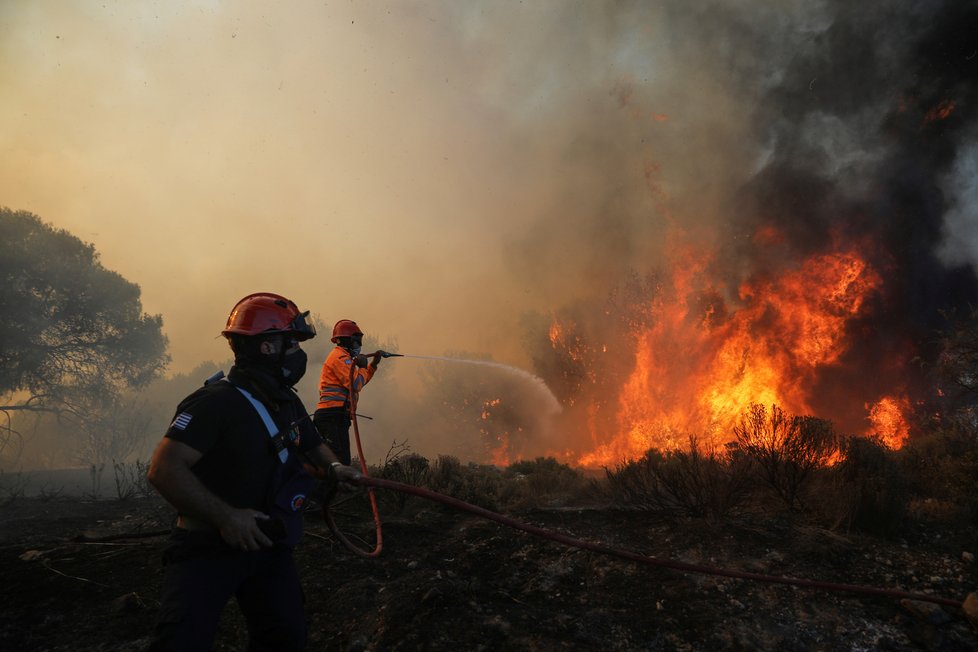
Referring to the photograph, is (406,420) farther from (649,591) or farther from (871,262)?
(649,591)

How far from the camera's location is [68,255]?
19.9 m

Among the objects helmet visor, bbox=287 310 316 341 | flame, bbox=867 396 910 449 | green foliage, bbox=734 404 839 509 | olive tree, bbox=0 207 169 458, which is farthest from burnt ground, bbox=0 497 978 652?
olive tree, bbox=0 207 169 458

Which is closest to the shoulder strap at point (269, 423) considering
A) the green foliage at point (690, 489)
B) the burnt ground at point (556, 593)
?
the burnt ground at point (556, 593)

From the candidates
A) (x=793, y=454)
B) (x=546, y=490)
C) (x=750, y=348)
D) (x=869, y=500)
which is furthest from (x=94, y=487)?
(x=750, y=348)

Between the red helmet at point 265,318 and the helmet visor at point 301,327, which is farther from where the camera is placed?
the helmet visor at point 301,327

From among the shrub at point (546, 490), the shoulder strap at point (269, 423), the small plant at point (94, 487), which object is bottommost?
the small plant at point (94, 487)

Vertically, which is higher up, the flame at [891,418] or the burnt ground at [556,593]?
the flame at [891,418]

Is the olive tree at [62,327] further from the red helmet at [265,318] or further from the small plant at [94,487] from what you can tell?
the red helmet at [265,318]

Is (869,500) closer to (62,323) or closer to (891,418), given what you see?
(891,418)

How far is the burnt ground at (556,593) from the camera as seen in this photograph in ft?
11.0

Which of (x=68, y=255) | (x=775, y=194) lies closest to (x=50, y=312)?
(x=68, y=255)

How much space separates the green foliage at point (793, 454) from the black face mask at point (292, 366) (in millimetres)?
6141

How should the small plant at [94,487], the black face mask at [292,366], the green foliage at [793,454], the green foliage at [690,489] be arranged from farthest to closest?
the small plant at [94,487] < the green foliage at [793,454] < the green foliage at [690,489] < the black face mask at [292,366]

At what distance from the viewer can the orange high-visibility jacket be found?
6520 millimetres
